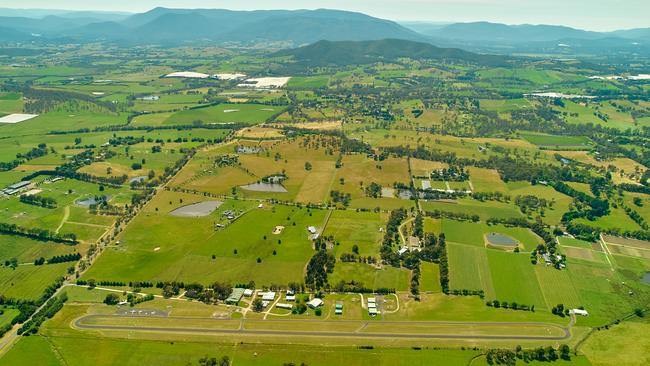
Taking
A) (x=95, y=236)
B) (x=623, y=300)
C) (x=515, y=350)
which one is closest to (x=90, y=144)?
(x=95, y=236)

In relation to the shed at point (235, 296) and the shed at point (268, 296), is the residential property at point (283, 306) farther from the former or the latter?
the shed at point (235, 296)

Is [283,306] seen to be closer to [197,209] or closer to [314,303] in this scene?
[314,303]

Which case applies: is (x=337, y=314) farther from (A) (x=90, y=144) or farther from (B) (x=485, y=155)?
(A) (x=90, y=144)

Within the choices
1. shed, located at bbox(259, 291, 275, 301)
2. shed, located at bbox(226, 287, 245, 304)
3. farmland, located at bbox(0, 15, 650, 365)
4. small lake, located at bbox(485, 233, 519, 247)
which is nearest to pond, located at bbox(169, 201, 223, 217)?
farmland, located at bbox(0, 15, 650, 365)

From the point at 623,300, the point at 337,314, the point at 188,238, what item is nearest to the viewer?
the point at 337,314

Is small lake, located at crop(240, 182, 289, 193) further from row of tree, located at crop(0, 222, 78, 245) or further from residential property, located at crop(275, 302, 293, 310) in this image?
residential property, located at crop(275, 302, 293, 310)

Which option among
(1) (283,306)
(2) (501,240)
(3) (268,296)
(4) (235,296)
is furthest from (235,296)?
(2) (501,240)
